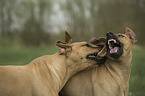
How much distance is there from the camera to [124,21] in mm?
13742

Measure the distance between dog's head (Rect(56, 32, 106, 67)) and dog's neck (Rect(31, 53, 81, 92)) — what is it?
12cm

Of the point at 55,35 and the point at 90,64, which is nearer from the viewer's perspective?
the point at 90,64

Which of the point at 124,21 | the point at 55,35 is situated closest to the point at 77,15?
the point at 55,35

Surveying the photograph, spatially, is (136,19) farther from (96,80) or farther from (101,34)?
(96,80)

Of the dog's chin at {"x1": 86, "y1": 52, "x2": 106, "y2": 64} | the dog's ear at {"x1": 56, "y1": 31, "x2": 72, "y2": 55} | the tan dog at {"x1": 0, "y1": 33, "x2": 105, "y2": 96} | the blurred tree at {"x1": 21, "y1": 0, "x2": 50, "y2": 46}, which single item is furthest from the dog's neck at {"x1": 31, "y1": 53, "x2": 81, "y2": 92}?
the blurred tree at {"x1": 21, "y1": 0, "x2": 50, "y2": 46}

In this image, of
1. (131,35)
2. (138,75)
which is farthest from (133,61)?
(131,35)

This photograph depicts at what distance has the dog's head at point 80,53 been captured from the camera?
3854 mm

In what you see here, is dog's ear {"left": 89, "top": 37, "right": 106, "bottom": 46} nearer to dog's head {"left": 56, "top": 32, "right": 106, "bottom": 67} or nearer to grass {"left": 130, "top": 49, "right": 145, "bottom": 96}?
dog's head {"left": 56, "top": 32, "right": 106, "bottom": 67}

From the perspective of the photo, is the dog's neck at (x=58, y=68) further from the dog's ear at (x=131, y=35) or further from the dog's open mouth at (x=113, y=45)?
the dog's ear at (x=131, y=35)

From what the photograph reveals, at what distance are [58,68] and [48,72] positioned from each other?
0.23 m

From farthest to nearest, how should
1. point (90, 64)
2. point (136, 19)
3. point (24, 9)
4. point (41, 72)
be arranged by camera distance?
point (24, 9), point (136, 19), point (90, 64), point (41, 72)

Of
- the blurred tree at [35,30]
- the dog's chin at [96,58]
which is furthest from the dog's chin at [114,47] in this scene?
the blurred tree at [35,30]

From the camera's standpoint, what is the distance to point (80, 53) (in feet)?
12.8

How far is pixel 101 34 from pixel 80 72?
10.3m
